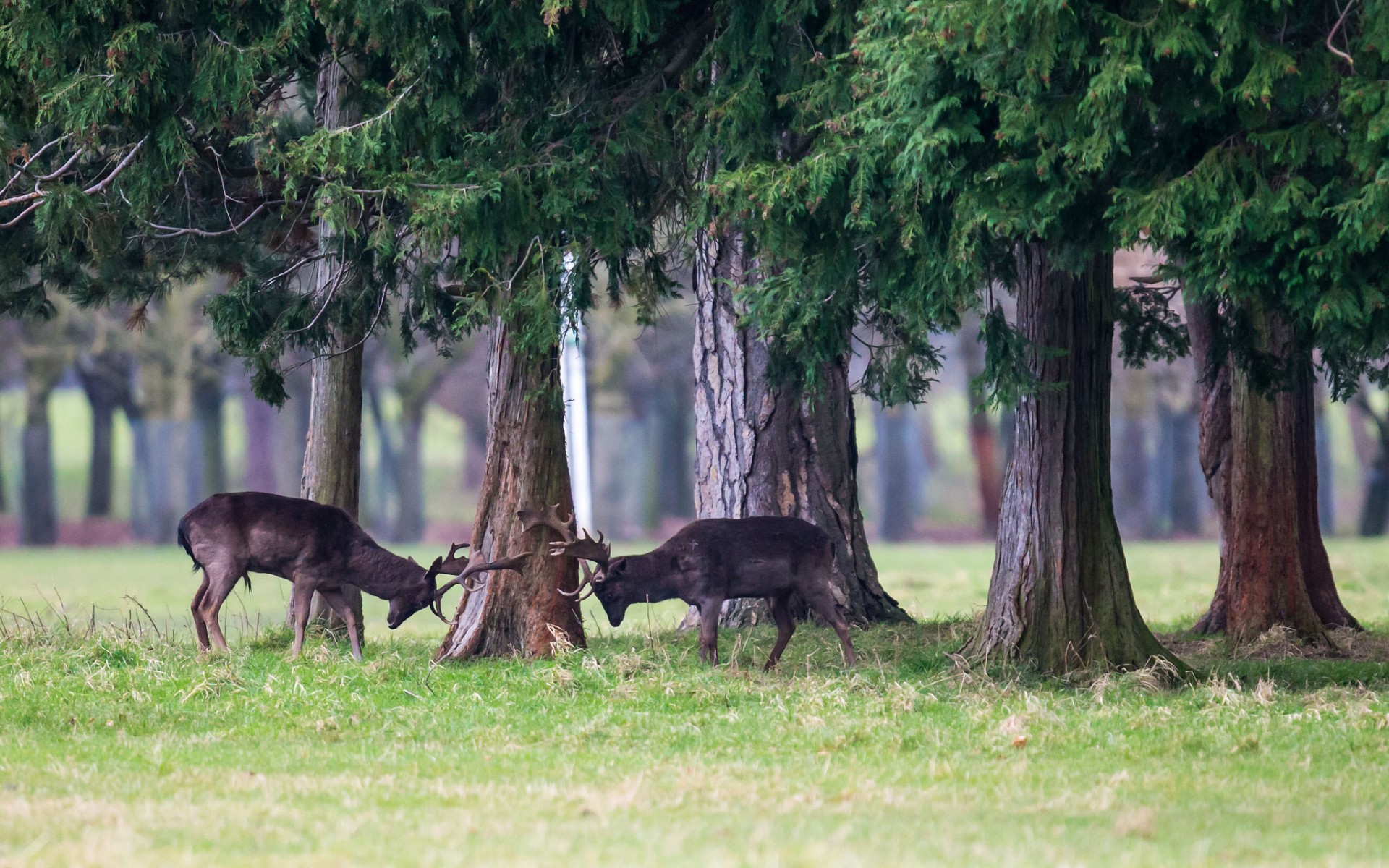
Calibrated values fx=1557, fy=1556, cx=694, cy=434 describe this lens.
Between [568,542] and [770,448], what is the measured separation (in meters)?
4.32

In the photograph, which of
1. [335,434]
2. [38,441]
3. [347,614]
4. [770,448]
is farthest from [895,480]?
[347,614]

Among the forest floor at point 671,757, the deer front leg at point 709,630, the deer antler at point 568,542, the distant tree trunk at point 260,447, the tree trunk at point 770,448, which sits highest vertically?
the distant tree trunk at point 260,447

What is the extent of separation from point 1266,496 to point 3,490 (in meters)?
48.9

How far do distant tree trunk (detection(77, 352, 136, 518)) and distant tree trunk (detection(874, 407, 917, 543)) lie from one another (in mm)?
24753

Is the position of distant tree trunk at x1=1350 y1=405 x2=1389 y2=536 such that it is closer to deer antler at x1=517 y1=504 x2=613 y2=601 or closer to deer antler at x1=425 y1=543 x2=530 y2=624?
deer antler at x1=517 y1=504 x2=613 y2=601

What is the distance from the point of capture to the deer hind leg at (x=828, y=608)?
13172 millimetres

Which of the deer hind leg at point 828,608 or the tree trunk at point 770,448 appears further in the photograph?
the tree trunk at point 770,448

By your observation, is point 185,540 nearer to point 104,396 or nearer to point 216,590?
point 216,590

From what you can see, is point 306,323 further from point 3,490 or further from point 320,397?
point 3,490

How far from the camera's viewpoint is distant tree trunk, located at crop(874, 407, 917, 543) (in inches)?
2160

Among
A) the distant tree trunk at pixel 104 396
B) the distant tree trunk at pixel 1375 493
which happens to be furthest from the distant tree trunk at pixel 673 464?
the distant tree trunk at pixel 1375 493

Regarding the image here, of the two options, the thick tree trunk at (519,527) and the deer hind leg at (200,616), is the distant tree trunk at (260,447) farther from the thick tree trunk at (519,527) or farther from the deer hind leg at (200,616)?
the thick tree trunk at (519,527)

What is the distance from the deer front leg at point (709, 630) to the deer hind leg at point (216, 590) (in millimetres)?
4254

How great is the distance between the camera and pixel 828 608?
1318 cm
